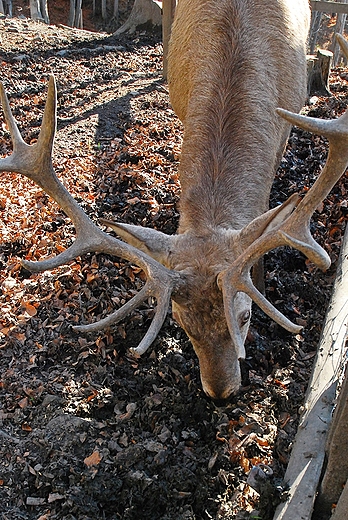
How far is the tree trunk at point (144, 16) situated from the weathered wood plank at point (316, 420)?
451 inches

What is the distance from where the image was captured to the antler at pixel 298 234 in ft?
8.49

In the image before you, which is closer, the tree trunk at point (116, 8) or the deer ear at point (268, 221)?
the deer ear at point (268, 221)

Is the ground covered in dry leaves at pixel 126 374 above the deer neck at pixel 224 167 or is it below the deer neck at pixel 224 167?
below

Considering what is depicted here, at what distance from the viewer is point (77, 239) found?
323 centimetres

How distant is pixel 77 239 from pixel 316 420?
1705 millimetres

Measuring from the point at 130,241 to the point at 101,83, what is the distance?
651 cm

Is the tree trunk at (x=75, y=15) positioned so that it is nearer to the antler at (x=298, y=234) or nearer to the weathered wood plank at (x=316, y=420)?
the weathered wood plank at (x=316, y=420)

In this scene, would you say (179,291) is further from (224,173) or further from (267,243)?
(224,173)

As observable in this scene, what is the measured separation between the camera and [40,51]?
10281 millimetres

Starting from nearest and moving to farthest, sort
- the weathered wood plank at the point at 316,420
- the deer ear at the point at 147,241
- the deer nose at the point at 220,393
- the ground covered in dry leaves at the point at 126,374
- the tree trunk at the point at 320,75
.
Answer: the weathered wood plank at the point at 316,420 < the ground covered in dry leaves at the point at 126,374 < the deer ear at the point at 147,241 < the deer nose at the point at 220,393 < the tree trunk at the point at 320,75

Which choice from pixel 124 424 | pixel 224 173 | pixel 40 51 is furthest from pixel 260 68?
pixel 40 51

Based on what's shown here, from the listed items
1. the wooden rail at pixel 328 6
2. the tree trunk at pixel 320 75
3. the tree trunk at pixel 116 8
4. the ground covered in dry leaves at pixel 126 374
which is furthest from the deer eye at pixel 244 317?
the tree trunk at pixel 116 8

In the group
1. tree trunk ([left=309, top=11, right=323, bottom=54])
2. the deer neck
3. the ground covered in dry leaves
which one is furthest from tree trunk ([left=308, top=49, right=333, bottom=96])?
tree trunk ([left=309, top=11, right=323, bottom=54])

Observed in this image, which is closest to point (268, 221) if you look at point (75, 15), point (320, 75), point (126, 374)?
point (126, 374)
